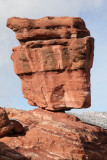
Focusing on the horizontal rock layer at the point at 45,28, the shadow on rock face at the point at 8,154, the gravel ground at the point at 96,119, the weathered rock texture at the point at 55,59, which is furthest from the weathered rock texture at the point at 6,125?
the gravel ground at the point at 96,119

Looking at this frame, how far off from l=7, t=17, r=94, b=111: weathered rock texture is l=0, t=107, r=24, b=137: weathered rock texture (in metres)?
5.05

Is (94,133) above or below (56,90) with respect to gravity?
below

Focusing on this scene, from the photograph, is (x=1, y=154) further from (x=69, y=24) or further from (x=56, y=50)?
(x=69, y=24)

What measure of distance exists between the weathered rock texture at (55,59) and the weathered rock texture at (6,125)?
5.05 metres

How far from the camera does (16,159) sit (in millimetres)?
19078

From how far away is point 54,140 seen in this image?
22.0m

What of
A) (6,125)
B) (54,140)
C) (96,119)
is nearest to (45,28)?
(6,125)

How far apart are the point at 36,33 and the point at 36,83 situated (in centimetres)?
472

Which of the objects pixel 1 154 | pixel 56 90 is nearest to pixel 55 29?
pixel 56 90

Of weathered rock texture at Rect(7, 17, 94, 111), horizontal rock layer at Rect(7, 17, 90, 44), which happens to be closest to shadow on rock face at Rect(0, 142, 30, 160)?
weathered rock texture at Rect(7, 17, 94, 111)

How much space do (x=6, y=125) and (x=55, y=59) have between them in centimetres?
778

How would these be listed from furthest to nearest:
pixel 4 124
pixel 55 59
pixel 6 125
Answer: pixel 55 59 → pixel 6 125 → pixel 4 124

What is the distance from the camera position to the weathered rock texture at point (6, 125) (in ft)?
69.9

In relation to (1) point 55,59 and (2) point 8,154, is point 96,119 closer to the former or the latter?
(1) point 55,59
